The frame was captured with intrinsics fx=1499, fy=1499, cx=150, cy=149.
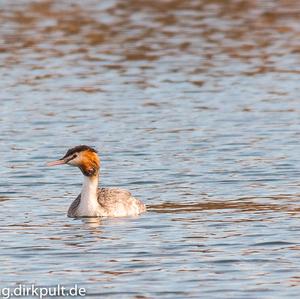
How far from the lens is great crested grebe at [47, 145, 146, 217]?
1936 cm

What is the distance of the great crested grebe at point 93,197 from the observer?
63.5ft

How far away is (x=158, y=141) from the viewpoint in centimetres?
2514

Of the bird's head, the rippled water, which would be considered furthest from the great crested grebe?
the rippled water

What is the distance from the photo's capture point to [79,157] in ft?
64.6

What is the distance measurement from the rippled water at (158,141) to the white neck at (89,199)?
8.2 inches

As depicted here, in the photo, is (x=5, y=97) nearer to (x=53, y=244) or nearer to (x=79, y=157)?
(x=79, y=157)

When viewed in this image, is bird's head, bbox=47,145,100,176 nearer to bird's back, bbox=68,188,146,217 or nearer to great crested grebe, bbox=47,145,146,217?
great crested grebe, bbox=47,145,146,217

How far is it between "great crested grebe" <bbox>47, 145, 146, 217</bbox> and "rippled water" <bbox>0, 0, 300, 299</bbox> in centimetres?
19

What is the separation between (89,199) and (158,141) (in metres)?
5.77

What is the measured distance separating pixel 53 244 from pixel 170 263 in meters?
1.77

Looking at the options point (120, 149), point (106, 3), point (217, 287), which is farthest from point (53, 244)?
point (106, 3)

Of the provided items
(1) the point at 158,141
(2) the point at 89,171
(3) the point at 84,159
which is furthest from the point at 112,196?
(1) the point at 158,141

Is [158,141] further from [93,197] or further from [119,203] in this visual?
[119,203]

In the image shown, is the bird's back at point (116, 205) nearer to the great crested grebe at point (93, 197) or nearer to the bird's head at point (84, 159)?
the great crested grebe at point (93, 197)
